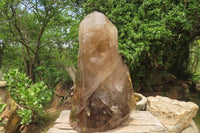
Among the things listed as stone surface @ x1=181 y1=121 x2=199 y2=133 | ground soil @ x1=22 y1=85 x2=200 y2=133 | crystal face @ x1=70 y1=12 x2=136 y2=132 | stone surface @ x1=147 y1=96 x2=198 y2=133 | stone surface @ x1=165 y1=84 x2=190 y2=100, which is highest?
crystal face @ x1=70 y1=12 x2=136 y2=132

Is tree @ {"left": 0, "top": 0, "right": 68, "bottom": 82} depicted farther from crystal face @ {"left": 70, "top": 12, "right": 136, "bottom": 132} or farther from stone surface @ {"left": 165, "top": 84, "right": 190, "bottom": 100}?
stone surface @ {"left": 165, "top": 84, "right": 190, "bottom": 100}

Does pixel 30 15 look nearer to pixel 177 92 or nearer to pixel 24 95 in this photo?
pixel 24 95

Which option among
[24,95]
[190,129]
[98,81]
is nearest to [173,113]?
[190,129]

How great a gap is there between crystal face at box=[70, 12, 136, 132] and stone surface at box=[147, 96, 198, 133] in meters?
1.32

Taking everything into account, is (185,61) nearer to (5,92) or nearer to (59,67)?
(59,67)

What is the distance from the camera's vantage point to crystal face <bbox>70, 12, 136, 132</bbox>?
156cm

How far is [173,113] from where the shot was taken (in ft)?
8.23

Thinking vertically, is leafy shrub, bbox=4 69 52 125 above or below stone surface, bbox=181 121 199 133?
above

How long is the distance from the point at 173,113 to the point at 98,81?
174cm

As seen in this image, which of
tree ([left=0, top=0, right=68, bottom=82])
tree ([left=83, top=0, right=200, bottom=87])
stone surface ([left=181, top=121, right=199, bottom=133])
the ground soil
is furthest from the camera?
tree ([left=0, top=0, right=68, bottom=82])

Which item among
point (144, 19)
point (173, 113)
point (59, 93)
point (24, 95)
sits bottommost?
point (59, 93)

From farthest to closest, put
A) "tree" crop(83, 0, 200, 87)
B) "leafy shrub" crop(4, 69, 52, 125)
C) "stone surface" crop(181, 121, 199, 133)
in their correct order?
"tree" crop(83, 0, 200, 87)
"leafy shrub" crop(4, 69, 52, 125)
"stone surface" crop(181, 121, 199, 133)

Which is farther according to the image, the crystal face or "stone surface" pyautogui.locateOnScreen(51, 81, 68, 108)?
"stone surface" pyautogui.locateOnScreen(51, 81, 68, 108)

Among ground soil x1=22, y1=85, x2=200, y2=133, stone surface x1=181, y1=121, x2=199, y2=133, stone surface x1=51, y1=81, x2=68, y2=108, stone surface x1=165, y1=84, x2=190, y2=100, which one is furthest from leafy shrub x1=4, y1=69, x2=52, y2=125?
stone surface x1=165, y1=84, x2=190, y2=100
